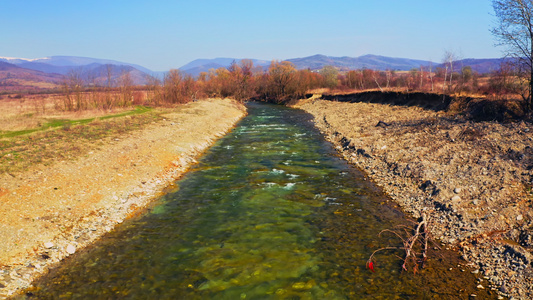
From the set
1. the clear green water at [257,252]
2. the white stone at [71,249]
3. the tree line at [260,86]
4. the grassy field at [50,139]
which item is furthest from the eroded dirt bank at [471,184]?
the grassy field at [50,139]

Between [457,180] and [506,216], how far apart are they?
3.30 meters

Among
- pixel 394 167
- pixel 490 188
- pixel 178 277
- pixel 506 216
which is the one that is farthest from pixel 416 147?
pixel 178 277

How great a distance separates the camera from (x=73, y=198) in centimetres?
1205

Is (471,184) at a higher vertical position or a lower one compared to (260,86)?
lower

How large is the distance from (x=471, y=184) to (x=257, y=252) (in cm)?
906

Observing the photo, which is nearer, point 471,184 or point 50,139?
point 471,184

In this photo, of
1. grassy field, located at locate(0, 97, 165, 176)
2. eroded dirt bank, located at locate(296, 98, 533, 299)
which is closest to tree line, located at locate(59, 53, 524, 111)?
eroded dirt bank, located at locate(296, 98, 533, 299)

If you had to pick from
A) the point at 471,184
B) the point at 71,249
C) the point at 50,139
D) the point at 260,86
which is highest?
the point at 260,86

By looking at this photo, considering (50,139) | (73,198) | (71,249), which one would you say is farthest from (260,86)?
(71,249)

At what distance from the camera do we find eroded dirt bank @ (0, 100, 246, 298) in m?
8.68

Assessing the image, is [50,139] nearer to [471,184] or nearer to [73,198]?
[73,198]

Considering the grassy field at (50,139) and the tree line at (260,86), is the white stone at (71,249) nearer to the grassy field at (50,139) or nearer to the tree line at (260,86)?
the grassy field at (50,139)

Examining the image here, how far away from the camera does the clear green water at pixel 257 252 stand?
7.43 metres

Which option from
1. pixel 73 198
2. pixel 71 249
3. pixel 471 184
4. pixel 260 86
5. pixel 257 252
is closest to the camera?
pixel 257 252
